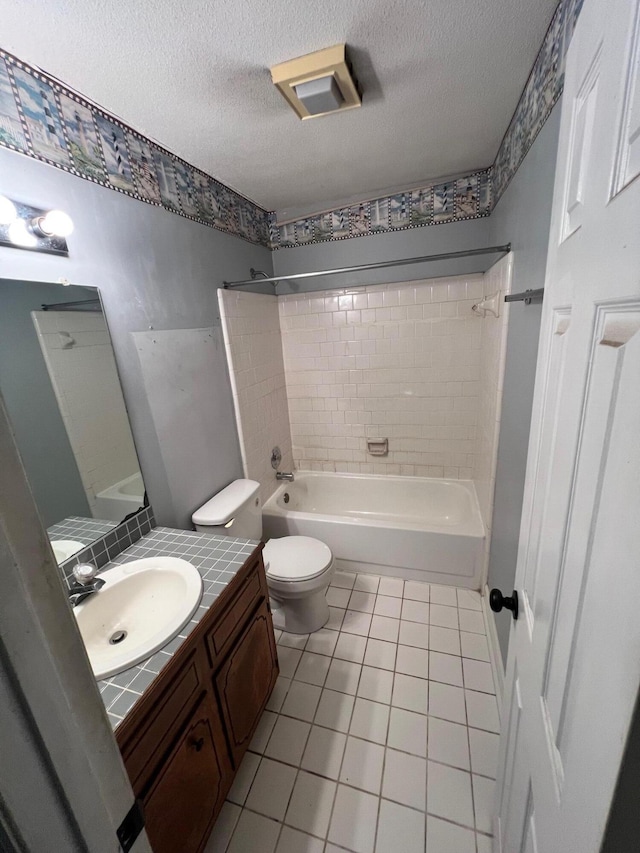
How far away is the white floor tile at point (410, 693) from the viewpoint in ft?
4.87

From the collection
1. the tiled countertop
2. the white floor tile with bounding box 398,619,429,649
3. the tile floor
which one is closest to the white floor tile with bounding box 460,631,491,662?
the tile floor

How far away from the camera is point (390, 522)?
87.0 inches

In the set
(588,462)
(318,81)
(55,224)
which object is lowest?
(588,462)

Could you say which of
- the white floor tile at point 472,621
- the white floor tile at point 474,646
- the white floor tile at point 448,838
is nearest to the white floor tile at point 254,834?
the white floor tile at point 448,838

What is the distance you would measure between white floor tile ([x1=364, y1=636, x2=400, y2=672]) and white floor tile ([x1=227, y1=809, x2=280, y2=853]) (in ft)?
2.27

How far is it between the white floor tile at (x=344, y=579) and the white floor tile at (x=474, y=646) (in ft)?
2.31

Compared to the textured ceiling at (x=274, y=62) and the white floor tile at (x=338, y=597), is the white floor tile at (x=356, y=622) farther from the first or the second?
the textured ceiling at (x=274, y=62)

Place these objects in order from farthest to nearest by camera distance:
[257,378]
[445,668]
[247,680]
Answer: [257,378] → [445,668] → [247,680]

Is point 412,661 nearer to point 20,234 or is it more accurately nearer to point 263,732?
point 263,732

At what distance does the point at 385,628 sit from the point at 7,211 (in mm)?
2336

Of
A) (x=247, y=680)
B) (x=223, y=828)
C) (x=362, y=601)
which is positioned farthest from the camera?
(x=362, y=601)

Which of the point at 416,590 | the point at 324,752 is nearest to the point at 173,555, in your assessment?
the point at 324,752

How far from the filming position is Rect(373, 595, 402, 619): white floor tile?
196cm

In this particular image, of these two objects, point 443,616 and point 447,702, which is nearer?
point 447,702
